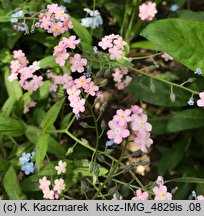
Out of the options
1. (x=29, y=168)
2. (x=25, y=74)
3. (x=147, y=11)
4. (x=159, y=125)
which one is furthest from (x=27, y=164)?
(x=147, y=11)

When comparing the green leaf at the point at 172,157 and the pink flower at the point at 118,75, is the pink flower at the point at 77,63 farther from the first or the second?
the green leaf at the point at 172,157

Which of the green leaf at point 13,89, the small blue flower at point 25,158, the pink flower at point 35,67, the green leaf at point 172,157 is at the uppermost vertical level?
the pink flower at point 35,67

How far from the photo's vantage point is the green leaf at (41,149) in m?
2.72

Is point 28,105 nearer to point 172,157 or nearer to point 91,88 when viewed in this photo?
point 91,88

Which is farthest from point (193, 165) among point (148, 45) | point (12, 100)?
point (12, 100)

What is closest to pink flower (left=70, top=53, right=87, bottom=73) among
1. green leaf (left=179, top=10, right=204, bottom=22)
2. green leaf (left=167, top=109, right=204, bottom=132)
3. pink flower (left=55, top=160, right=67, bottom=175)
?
pink flower (left=55, top=160, right=67, bottom=175)

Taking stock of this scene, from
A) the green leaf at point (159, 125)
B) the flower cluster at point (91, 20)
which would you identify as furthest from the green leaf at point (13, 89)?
the green leaf at point (159, 125)

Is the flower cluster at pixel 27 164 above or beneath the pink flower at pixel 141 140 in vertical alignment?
beneath

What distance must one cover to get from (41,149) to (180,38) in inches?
41.0

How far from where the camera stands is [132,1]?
3.90 metres

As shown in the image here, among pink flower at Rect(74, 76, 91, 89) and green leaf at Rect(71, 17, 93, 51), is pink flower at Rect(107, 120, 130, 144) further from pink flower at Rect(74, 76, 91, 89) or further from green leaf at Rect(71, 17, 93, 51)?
green leaf at Rect(71, 17, 93, 51)

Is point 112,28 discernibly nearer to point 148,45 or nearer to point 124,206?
point 148,45

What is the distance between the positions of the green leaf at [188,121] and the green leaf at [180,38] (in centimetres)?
46

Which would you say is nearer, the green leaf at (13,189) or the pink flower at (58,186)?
the pink flower at (58,186)
